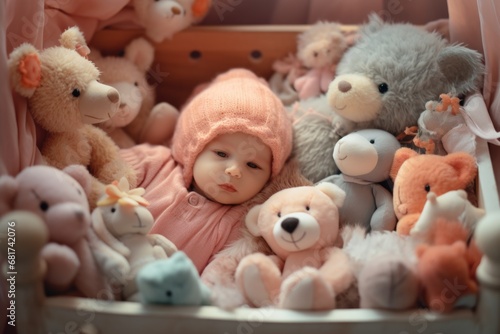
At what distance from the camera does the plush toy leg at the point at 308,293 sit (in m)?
0.98

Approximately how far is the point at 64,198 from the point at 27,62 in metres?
0.27

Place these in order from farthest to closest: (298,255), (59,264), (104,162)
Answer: (104,162) → (298,255) → (59,264)

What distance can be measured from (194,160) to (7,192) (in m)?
0.44

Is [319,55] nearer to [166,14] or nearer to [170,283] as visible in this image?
[166,14]

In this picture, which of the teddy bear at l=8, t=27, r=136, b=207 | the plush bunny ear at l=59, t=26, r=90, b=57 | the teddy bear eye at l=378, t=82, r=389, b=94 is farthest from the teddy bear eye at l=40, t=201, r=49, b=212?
the teddy bear eye at l=378, t=82, r=389, b=94

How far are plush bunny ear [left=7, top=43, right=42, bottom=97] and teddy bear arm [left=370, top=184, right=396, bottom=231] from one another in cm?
73

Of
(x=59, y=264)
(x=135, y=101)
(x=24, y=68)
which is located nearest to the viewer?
(x=59, y=264)

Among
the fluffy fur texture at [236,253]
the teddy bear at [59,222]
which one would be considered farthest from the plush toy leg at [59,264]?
the fluffy fur texture at [236,253]

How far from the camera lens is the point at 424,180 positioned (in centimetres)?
115

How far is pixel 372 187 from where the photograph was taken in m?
1.27

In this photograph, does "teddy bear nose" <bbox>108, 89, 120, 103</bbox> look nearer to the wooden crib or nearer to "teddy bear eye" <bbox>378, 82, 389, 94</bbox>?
the wooden crib

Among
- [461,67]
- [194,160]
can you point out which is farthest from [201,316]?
[461,67]

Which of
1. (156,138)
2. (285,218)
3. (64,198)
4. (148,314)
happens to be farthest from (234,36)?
(148,314)

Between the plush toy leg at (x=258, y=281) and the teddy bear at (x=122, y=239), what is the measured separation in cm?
16
